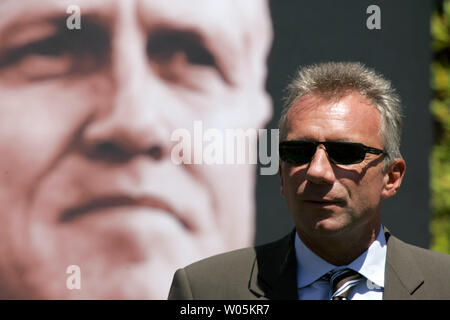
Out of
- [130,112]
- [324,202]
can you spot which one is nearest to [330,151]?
[324,202]

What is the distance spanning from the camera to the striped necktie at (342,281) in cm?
176

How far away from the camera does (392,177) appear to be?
1.95 meters

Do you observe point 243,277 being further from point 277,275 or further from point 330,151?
point 330,151

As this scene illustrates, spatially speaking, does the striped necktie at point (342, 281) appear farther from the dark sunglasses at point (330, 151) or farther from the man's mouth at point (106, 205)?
the man's mouth at point (106, 205)

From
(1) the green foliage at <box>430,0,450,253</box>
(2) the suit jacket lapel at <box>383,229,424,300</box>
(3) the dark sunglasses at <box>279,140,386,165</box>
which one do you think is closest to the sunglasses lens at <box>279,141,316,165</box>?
(3) the dark sunglasses at <box>279,140,386,165</box>

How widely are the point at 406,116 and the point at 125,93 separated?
181 cm

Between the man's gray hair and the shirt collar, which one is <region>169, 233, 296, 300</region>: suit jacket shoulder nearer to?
the shirt collar

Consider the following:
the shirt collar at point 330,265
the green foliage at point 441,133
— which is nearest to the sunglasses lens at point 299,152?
the shirt collar at point 330,265

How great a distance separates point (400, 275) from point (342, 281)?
170 millimetres

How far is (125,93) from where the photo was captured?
12.2 ft

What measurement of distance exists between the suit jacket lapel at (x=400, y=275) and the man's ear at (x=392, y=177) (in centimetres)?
15

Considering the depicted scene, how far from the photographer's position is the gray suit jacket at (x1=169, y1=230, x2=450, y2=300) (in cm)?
180

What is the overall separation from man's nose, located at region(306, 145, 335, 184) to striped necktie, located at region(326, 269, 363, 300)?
10.5 inches
